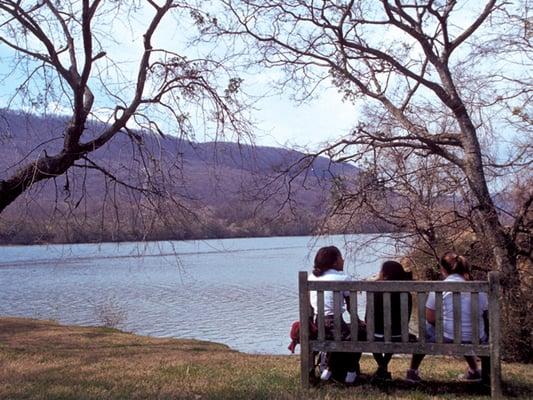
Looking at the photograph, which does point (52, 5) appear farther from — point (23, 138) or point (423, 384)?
point (423, 384)

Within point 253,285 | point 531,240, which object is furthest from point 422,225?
point 253,285

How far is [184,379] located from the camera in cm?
761

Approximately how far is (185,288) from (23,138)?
76.8 feet

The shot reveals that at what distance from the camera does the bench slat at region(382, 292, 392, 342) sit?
642 cm

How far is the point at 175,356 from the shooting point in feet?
36.3

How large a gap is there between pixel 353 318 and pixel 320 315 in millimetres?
323

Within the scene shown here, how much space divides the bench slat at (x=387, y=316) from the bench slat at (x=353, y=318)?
10.1 inches

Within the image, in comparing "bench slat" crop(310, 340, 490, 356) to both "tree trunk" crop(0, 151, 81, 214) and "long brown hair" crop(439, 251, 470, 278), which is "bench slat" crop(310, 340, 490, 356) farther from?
"tree trunk" crop(0, 151, 81, 214)

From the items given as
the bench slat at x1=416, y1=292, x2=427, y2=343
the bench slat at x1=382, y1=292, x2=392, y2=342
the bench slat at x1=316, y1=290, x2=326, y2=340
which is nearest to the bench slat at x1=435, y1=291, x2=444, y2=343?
the bench slat at x1=416, y1=292, x2=427, y2=343

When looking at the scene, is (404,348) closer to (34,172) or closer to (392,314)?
(392,314)

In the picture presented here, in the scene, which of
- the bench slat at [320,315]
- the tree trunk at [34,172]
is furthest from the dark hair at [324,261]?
the tree trunk at [34,172]

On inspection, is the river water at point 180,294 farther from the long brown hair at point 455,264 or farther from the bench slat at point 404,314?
the bench slat at point 404,314

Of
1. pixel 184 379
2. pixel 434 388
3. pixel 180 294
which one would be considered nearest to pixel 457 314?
pixel 434 388

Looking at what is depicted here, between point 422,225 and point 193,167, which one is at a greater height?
point 193,167
